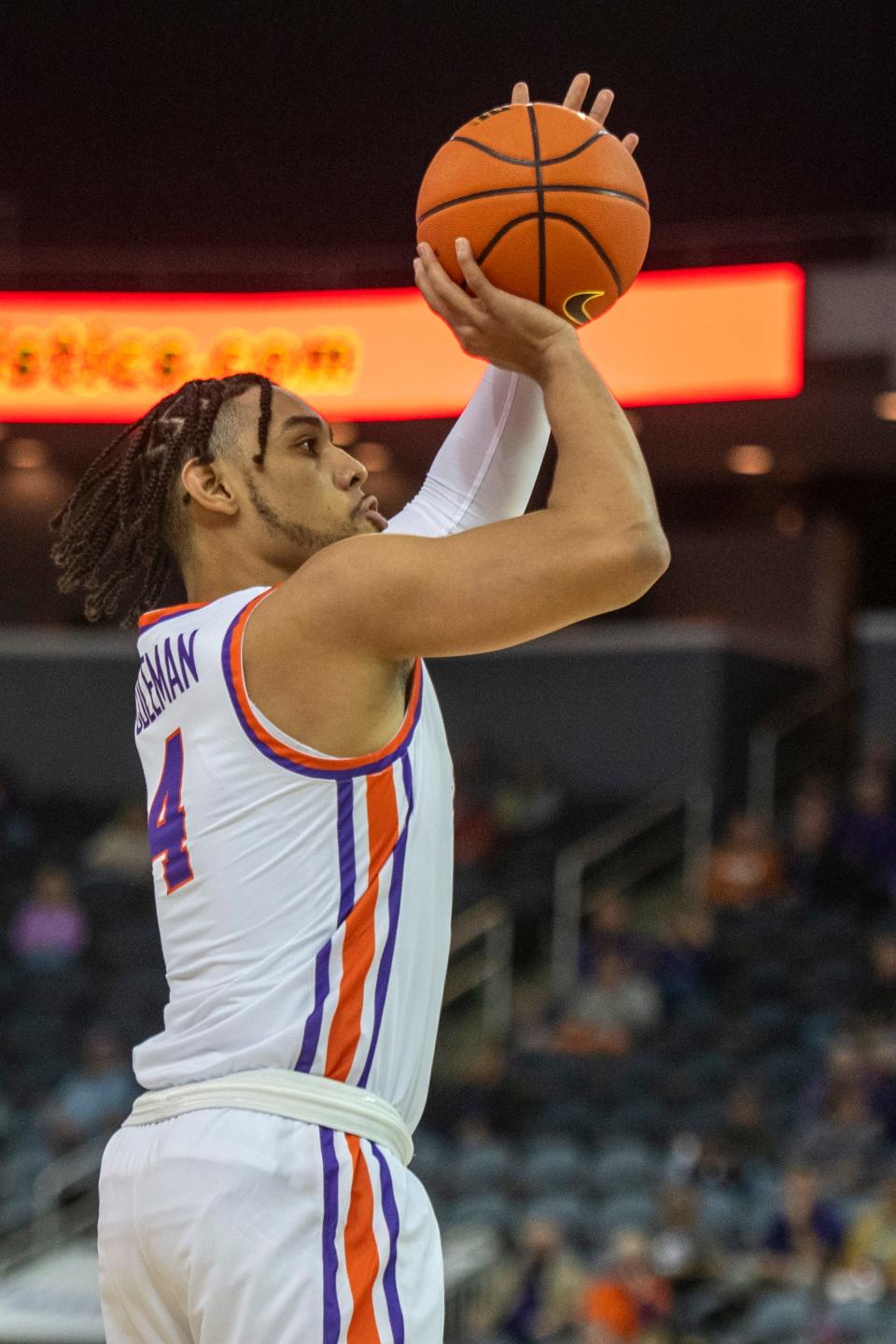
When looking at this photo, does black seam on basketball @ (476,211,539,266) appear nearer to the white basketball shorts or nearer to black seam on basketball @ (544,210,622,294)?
black seam on basketball @ (544,210,622,294)

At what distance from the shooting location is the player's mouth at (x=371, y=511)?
2.50 meters

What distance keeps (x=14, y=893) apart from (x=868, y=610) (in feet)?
28.1

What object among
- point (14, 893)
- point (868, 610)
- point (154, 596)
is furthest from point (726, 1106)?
point (868, 610)

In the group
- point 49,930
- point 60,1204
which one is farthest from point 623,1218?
point 49,930

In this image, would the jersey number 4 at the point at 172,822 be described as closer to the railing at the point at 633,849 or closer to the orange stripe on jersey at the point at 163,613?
the orange stripe on jersey at the point at 163,613

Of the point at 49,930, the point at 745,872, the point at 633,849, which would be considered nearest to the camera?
the point at 745,872

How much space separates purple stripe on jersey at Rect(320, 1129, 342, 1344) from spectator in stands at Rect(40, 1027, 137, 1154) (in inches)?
323

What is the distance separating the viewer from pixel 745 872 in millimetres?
12250

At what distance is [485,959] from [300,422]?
33.3 ft

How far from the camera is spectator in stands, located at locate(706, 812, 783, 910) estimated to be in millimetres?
12133

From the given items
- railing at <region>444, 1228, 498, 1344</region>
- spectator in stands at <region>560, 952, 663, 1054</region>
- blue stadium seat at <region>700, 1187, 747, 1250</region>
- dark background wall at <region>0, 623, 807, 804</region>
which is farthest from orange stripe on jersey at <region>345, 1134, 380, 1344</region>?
dark background wall at <region>0, 623, 807, 804</region>

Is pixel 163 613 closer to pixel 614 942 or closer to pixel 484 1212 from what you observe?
pixel 484 1212

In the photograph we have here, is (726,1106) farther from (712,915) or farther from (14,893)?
(14,893)

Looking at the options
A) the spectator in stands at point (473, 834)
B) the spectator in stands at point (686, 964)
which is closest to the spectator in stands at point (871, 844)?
the spectator in stands at point (686, 964)
